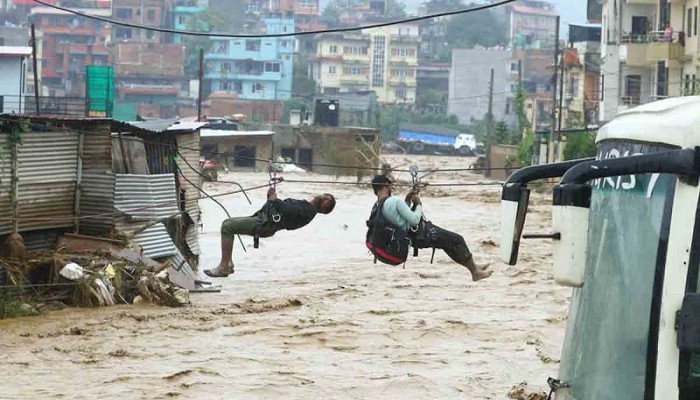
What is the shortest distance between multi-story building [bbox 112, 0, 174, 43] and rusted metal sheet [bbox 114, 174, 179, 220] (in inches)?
3847

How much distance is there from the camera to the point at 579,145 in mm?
52594

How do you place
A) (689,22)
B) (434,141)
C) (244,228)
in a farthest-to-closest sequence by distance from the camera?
(434,141) → (689,22) → (244,228)

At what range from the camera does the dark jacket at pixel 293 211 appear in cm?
1642

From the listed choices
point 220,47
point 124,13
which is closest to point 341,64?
point 220,47

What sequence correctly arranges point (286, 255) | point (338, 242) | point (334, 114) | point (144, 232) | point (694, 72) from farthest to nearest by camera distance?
point (334, 114) → point (694, 72) → point (338, 242) → point (286, 255) → point (144, 232)

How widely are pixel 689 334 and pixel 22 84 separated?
47.6m

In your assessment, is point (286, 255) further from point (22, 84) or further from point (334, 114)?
point (334, 114)

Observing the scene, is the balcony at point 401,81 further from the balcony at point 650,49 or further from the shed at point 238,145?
the balcony at point 650,49

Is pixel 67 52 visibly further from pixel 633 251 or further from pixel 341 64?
pixel 633 251

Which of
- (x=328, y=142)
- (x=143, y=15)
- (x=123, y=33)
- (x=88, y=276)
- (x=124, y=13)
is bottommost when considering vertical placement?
(x=88, y=276)

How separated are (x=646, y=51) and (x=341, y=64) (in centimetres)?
7244

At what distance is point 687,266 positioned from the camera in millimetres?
5438

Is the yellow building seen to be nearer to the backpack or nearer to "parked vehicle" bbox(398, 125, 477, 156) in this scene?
"parked vehicle" bbox(398, 125, 477, 156)

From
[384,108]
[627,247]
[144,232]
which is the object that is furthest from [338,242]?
[384,108]
